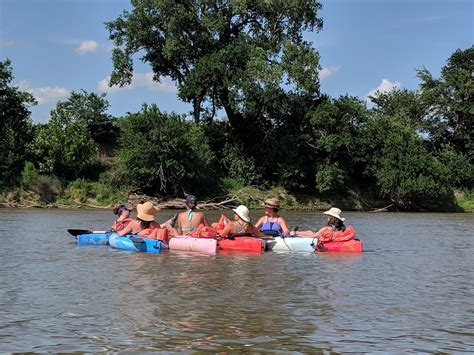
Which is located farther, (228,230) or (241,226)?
(241,226)

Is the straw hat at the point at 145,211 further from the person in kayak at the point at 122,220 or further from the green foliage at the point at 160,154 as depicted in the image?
the green foliage at the point at 160,154

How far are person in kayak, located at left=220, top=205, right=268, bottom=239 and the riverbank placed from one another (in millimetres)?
17096

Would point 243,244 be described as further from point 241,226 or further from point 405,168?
point 405,168

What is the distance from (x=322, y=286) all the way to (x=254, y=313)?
240 centimetres

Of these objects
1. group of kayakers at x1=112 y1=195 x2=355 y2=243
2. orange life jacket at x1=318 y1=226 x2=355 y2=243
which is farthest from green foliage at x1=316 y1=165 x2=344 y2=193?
orange life jacket at x1=318 y1=226 x2=355 y2=243

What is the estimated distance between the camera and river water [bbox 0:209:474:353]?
5.91 meters

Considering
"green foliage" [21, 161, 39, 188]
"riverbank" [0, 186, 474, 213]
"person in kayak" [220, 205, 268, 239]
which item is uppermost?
"green foliage" [21, 161, 39, 188]

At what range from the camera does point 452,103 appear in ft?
148

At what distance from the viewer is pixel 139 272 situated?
10359 millimetres

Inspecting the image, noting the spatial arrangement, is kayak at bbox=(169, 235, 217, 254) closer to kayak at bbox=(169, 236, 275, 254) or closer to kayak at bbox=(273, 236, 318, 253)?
kayak at bbox=(169, 236, 275, 254)

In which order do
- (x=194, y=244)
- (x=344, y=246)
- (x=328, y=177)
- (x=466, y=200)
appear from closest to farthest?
(x=194, y=244), (x=344, y=246), (x=328, y=177), (x=466, y=200)

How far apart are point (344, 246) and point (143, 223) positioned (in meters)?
4.83

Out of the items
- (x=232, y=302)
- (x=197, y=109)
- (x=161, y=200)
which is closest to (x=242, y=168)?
(x=197, y=109)

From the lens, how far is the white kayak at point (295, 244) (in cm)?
1391
